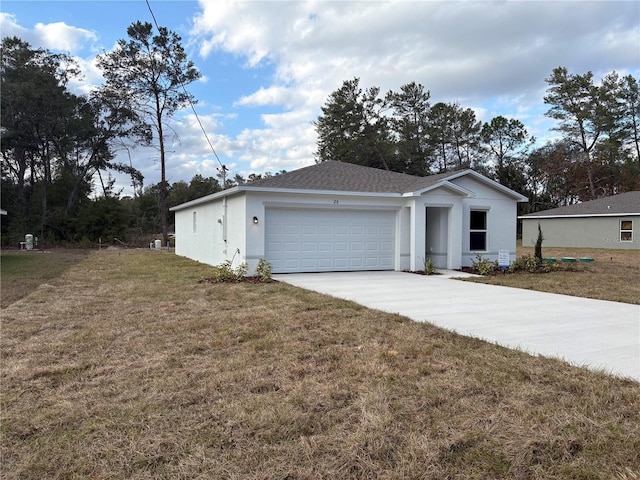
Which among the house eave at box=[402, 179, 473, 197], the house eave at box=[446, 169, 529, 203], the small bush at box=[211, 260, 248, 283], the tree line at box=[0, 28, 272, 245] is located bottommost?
the small bush at box=[211, 260, 248, 283]

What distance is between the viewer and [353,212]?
43.0ft

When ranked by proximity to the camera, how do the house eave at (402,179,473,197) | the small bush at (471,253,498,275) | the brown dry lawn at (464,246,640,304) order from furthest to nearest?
the house eave at (402,179,473,197), the small bush at (471,253,498,275), the brown dry lawn at (464,246,640,304)

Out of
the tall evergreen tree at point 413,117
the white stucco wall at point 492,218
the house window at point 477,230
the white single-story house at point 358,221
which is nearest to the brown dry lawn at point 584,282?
the white stucco wall at point 492,218

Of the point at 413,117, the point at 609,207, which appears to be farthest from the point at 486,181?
the point at 413,117

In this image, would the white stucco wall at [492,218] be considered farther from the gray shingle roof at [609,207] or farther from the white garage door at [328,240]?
the gray shingle roof at [609,207]

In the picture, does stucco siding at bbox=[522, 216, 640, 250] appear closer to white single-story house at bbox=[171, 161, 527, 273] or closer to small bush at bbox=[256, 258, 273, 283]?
white single-story house at bbox=[171, 161, 527, 273]

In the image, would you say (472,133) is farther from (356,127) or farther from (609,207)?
(609,207)

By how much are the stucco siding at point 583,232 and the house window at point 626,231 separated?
157mm

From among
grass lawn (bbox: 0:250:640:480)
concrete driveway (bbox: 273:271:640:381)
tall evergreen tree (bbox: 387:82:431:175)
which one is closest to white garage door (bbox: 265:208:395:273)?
concrete driveway (bbox: 273:271:640:381)

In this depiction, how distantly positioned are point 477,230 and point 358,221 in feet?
15.1

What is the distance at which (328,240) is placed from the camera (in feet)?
42.2

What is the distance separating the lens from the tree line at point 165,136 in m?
29.4

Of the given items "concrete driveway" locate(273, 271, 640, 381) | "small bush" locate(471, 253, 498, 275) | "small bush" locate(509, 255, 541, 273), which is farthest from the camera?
"small bush" locate(509, 255, 541, 273)

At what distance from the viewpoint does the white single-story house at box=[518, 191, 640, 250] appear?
25109 millimetres
